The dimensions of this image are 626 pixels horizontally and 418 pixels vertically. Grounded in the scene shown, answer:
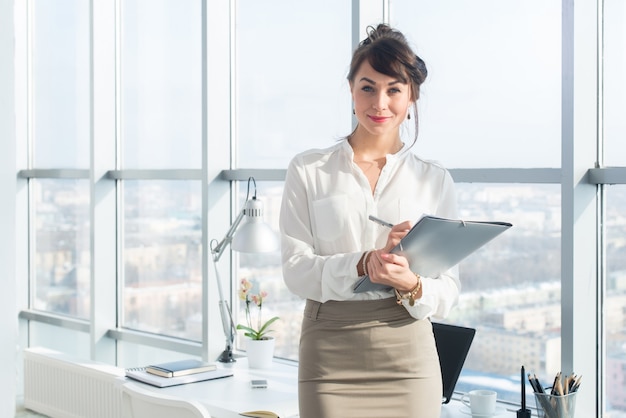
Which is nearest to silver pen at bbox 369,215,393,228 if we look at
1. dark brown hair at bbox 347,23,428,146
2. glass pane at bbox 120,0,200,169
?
dark brown hair at bbox 347,23,428,146

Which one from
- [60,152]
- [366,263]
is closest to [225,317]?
[366,263]

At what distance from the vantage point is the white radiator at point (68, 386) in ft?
15.2

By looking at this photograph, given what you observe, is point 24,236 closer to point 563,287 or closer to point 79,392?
point 79,392

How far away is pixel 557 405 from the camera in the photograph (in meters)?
2.43

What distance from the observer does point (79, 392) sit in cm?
487

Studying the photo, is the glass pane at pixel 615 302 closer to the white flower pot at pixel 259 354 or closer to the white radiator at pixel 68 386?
the white flower pot at pixel 259 354

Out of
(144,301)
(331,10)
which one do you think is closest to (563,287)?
(331,10)

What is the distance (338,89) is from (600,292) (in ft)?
5.39

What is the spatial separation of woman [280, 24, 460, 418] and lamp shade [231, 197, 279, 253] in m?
1.46

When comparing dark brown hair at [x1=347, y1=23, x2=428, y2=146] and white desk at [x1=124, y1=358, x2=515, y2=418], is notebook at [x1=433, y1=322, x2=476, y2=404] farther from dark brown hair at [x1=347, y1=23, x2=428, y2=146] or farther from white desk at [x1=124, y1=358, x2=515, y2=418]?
dark brown hair at [x1=347, y1=23, x2=428, y2=146]

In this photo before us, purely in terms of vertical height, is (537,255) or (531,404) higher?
(537,255)

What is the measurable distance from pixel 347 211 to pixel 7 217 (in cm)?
142

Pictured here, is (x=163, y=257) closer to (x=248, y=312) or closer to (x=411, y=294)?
(x=248, y=312)

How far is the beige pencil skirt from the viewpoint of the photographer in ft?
6.40
